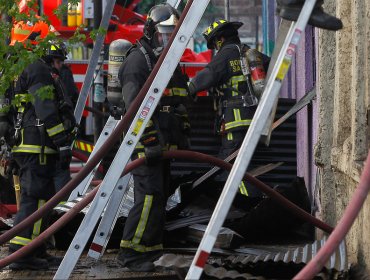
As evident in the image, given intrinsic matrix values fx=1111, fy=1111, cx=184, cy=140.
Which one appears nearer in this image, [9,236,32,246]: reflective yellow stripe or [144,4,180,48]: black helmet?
[144,4,180,48]: black helmet

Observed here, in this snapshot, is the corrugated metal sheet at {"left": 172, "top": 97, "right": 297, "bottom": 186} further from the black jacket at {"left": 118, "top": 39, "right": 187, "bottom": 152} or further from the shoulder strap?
the shoulder strap

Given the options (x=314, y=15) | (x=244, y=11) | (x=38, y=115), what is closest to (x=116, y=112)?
(x=38, y=115)

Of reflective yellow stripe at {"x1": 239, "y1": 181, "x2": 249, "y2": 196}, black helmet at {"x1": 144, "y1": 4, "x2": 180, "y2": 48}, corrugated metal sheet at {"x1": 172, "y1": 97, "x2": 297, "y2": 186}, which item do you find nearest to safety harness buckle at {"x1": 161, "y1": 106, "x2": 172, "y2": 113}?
black helmet at {"x1": 144, "y1": 4, "x2": 180, "y2": 48}

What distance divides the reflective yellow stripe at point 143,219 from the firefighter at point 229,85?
2.62m

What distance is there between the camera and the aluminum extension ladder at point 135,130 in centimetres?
655

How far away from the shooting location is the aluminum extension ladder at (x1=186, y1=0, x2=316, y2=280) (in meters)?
4.79

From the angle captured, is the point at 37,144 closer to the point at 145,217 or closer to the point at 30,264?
the point at 30,264

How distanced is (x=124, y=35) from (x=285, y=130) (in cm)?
538

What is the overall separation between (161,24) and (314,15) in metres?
3.22

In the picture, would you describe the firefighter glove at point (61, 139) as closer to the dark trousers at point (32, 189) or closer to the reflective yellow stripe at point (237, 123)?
the dark trousers at point (32, 189)

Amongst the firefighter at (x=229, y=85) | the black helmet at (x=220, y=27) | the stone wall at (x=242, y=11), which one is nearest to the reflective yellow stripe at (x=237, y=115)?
the firefighter at (x=229, y=85)

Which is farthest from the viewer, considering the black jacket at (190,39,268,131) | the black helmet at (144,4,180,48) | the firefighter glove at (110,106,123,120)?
the black jacket at (190,39,268,131)

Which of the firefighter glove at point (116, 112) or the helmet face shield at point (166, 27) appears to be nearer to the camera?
the helmet face shield at point (166, 27)

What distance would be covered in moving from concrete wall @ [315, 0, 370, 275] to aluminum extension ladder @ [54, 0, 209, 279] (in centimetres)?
104
